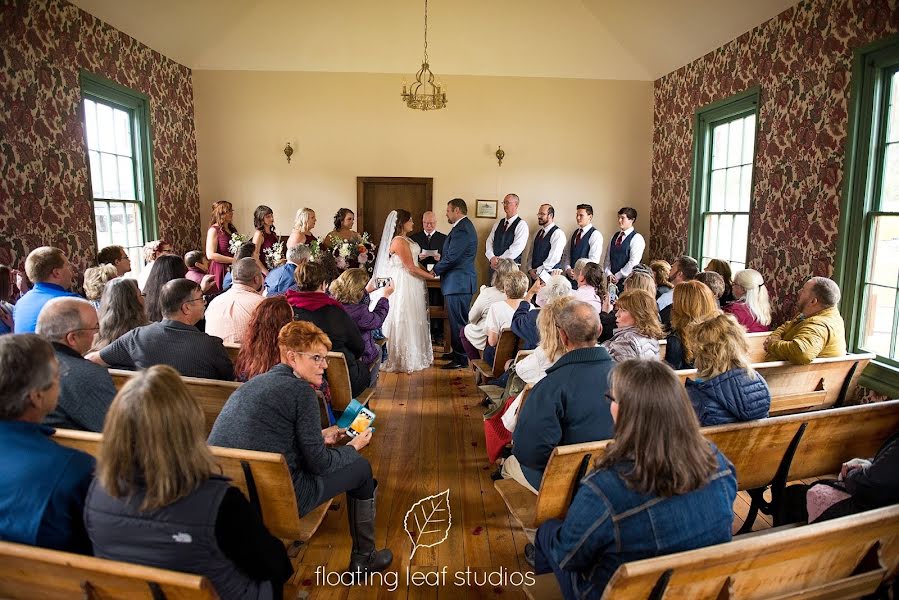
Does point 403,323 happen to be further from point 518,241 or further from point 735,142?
point 735,142

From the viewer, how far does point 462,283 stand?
6.00 metres

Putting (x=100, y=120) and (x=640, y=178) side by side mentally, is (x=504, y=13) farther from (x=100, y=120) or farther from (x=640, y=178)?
(x=100, y=120)

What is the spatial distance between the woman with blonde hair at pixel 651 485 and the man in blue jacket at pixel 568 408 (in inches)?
25.9

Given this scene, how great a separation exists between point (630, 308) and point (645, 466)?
166cm

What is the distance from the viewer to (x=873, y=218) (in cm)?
405

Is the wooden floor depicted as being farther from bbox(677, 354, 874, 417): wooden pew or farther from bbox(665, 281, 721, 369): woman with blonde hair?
bbox(665, 281, 721, 369): woman with blonde hair

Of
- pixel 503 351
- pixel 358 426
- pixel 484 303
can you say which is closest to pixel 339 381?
pixel 358 426

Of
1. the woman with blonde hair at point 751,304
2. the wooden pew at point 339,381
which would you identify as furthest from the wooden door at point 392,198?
the wooden pew at point 339,381

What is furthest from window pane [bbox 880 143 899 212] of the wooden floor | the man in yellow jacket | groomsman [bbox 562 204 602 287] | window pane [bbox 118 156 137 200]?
window pane [bbox 118 156 137 200]

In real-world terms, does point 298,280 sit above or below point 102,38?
below

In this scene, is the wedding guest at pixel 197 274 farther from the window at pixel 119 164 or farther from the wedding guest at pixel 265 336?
the wedding guest at pixel 265 336

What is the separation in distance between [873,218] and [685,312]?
6.45 ft

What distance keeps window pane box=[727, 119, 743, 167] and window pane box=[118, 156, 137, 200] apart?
6.19 meters

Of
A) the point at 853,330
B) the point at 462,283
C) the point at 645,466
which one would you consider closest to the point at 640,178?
the point at 462,283
